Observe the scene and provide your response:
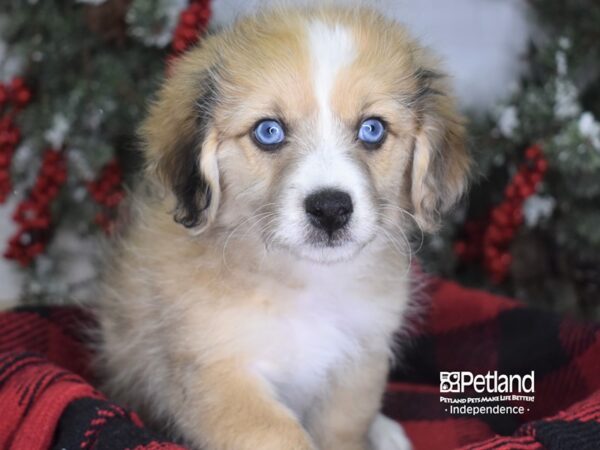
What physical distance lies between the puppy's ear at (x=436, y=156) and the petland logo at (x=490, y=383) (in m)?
0.69

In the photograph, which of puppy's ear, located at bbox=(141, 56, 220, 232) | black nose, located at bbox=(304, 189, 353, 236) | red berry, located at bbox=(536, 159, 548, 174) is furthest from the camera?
red berry, located at bbox=(536, 159, 548, 174)

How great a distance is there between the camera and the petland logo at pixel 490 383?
110 inches

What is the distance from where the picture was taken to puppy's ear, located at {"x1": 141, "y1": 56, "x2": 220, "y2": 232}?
2.18 metres

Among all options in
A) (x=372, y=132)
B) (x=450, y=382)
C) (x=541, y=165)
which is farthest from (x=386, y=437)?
(x=541, y=165)

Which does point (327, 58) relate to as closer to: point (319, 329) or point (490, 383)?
point (319, 329)

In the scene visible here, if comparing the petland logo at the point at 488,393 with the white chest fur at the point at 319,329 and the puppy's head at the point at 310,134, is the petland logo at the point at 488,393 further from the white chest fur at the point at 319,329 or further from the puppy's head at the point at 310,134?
the puppy's head at the point at 310,134

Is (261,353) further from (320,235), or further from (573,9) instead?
(573,9)

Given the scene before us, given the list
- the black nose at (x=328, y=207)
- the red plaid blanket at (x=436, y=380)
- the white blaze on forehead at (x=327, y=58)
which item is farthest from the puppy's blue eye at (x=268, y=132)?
the red plaid blanket at (x=436, y=380)

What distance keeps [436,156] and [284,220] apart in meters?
0.52

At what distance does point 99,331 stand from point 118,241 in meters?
0.31

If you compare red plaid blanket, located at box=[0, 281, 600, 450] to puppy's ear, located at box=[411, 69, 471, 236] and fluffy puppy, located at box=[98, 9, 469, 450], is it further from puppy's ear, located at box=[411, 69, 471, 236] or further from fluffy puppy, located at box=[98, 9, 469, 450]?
puppy's ear, located at box=[411, 69, 471, 236]

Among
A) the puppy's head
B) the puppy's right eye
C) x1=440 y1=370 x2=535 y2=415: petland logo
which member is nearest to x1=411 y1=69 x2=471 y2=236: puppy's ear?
the puppy's head

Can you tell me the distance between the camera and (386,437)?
2.70 meters

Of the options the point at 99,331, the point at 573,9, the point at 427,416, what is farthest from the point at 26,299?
the point at 573,9
